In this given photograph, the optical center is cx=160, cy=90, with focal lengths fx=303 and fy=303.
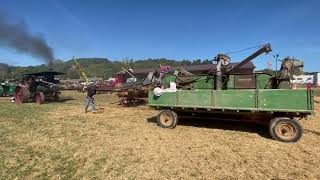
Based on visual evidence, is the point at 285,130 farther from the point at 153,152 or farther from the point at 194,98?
the point at 153,152

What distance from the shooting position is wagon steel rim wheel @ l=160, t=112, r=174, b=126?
1123cm

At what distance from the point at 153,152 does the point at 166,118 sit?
→ 11.3 ft

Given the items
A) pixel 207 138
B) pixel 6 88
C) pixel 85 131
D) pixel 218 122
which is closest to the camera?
pixel 207 138

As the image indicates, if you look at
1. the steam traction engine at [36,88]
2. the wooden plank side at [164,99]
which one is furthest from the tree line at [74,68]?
the wooden plank side at [164,99]

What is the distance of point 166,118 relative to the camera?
37.2ft

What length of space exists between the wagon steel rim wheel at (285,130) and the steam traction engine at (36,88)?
54.2 ft

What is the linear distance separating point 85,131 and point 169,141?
3330 mm

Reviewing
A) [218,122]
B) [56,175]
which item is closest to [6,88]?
[218,122]

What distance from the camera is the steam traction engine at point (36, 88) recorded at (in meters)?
21.3

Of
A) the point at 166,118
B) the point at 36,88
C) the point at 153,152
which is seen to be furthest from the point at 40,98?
the point at 153,152

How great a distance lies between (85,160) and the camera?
744 cm

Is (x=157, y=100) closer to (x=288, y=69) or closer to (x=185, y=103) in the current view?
(x=185, y=103)

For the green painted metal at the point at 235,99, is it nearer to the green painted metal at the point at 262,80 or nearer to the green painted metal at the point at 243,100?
the green painted metal at the point at 243,100

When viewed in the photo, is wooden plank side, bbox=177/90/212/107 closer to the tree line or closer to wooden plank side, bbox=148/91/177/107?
→ wooden plank side, bbox=148/91/177/107
